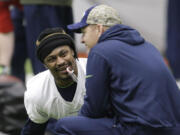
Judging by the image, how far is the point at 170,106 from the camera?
11.2 ft

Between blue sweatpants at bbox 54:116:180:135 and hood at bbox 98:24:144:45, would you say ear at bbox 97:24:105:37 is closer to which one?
hood at bbox 98:24:144:45

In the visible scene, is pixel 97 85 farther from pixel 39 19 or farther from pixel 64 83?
pixel 39 19

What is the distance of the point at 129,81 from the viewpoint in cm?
333

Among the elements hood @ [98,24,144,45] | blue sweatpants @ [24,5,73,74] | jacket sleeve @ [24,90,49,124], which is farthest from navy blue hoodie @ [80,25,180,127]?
blue sweatpants @ [24,5,73,74]

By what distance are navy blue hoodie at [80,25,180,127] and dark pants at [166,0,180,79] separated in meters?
3.21

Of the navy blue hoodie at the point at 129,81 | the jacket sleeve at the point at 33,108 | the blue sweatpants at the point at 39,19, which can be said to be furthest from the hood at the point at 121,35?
the blue sweatpants at the point at 39,19

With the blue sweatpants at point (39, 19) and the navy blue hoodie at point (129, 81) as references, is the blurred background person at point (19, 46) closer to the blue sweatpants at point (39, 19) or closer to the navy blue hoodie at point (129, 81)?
the blue sweatpants at point (39, 19)

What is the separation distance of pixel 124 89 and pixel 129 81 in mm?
52

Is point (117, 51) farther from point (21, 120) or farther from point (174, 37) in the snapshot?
point (174, 37)

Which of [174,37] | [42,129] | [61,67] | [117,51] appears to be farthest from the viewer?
[174,37]

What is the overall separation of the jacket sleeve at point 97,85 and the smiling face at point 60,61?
27 centimetres

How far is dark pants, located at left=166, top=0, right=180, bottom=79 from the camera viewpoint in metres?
6.55

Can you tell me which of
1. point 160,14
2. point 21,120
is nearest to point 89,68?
point 21,120

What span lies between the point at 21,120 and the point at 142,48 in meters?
1.74
